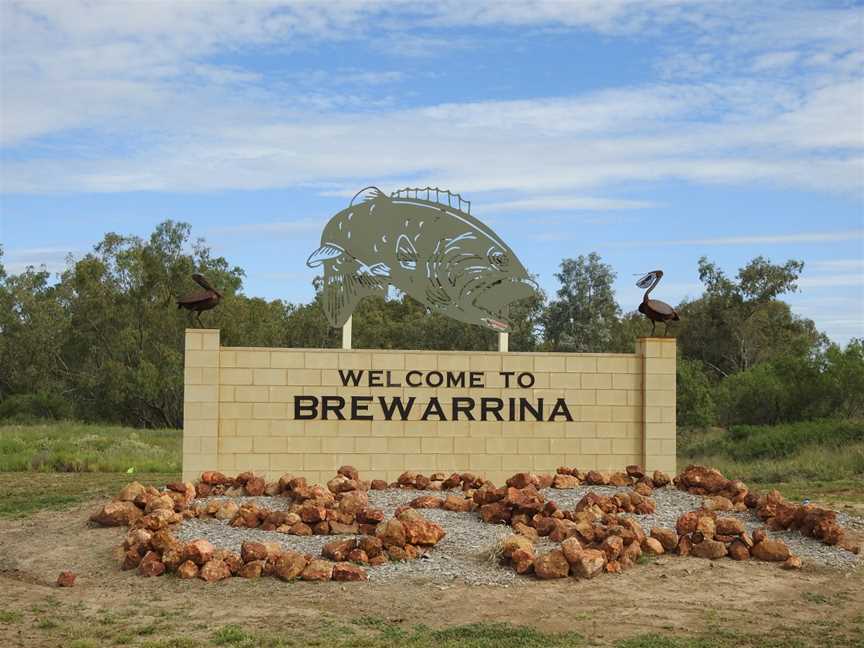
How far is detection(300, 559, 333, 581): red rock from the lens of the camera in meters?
9.66

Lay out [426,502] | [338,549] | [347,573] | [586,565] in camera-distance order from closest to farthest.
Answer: [347,573] < [586,565] < [338,549] < [426,502]

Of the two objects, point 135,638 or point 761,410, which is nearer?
point 135,638

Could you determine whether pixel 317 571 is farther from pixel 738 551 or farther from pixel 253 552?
pixel 738 551

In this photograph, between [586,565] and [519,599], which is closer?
[519,599]

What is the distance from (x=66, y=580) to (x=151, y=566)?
803 millimetres

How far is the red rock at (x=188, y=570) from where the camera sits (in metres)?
9.74

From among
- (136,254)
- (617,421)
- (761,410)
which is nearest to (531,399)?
(617,421)

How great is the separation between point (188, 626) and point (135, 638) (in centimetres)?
45

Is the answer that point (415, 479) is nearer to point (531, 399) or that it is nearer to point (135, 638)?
point (531, 399)

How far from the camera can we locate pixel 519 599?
913cm

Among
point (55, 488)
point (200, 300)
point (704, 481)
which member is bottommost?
point (55, 488)

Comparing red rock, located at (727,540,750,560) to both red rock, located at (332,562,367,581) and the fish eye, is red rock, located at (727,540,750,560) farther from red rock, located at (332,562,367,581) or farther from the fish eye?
the fish eye

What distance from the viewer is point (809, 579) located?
10.1 meters

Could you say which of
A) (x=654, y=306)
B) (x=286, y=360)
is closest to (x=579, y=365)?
(x=654, y=306)
